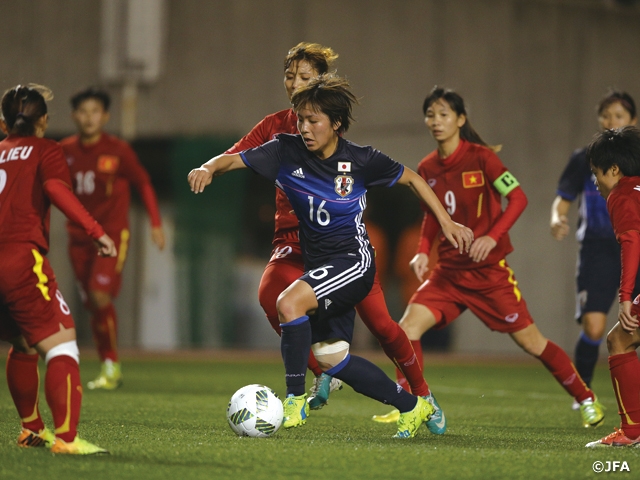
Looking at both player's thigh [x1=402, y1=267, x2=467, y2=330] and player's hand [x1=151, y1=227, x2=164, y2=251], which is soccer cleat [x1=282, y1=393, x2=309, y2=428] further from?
player's hand [x1=151, y1=227, x2=164, y2=251]

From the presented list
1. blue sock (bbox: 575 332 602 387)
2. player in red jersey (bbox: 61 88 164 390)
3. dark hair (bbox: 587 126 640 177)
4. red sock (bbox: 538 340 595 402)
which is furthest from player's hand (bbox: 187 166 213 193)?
player in red jersey (bbox: 61 88 164 390)

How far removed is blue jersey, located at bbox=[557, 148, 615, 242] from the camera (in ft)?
20.7

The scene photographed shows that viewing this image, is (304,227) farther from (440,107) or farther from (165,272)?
(165,272)

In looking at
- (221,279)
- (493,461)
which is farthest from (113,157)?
(221,279)

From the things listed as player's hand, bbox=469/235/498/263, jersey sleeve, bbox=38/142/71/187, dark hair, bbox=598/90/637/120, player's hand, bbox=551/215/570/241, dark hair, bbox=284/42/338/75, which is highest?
dark hair, bbox=284/42/338/75

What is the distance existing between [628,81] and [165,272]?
7.49m

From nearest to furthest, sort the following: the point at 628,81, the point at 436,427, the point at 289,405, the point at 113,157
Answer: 1. the point at 289,405
2. the point at 436,427
3. the point at 113,157
4. the point at 628,81

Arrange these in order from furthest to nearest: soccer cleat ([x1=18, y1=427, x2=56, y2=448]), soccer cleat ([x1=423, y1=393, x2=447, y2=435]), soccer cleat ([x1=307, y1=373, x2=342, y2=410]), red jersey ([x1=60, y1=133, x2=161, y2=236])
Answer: red jersey ([x1=60, y1=133, x2=161, y2=236])
soccer cleat ([x1=307, y1=373, x2=342, y2=410])
soccer cleat ([x1=423, y1=393, x2=447, y2=435])
soccer cleat ([x1=18, y1=427, x2=56, y2=448])

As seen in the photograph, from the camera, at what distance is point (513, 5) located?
1379 cm

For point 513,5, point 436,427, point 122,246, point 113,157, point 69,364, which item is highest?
point 513,5

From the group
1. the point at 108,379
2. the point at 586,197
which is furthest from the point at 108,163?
the point at 586,197

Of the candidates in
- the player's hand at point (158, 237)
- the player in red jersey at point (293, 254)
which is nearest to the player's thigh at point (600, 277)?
the player in red jersey at point (293, 254)

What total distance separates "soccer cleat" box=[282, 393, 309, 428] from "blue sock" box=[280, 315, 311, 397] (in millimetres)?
91

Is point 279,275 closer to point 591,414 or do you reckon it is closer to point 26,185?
point 26,185
